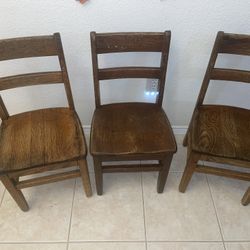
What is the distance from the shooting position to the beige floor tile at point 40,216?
1295mm

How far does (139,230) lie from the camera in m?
1.32

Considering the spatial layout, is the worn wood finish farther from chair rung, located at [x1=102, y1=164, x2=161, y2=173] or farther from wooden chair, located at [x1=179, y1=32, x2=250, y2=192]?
wooden chair, located at [x1=179, y1=32, x2=250, y2=192]

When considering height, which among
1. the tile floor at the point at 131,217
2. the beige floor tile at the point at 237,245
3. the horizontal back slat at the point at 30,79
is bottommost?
the beige floor tile at the point at 237,245

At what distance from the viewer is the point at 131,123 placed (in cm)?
124

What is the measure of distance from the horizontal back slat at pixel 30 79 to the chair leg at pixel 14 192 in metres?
0.44

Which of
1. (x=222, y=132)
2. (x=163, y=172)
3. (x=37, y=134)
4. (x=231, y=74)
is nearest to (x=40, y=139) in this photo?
(x=37, y=134)

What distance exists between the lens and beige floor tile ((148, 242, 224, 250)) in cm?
127

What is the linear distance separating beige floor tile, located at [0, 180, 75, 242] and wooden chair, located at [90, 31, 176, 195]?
0.29m

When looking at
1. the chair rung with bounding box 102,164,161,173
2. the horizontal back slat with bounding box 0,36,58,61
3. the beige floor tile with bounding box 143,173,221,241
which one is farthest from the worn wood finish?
the beige floor tile with bounding box 143,173,221,241

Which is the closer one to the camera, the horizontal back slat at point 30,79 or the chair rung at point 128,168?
the horizontal back slat at point 30,79

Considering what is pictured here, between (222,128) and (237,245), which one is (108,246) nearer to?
(237,245)

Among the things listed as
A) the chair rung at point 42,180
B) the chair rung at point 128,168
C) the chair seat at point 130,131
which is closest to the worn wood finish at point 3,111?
the chair rung at point 42,180

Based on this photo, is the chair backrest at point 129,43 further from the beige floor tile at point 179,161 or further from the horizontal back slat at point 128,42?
the beige floor tile at point 179,161

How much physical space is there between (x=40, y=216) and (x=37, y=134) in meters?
0.52
